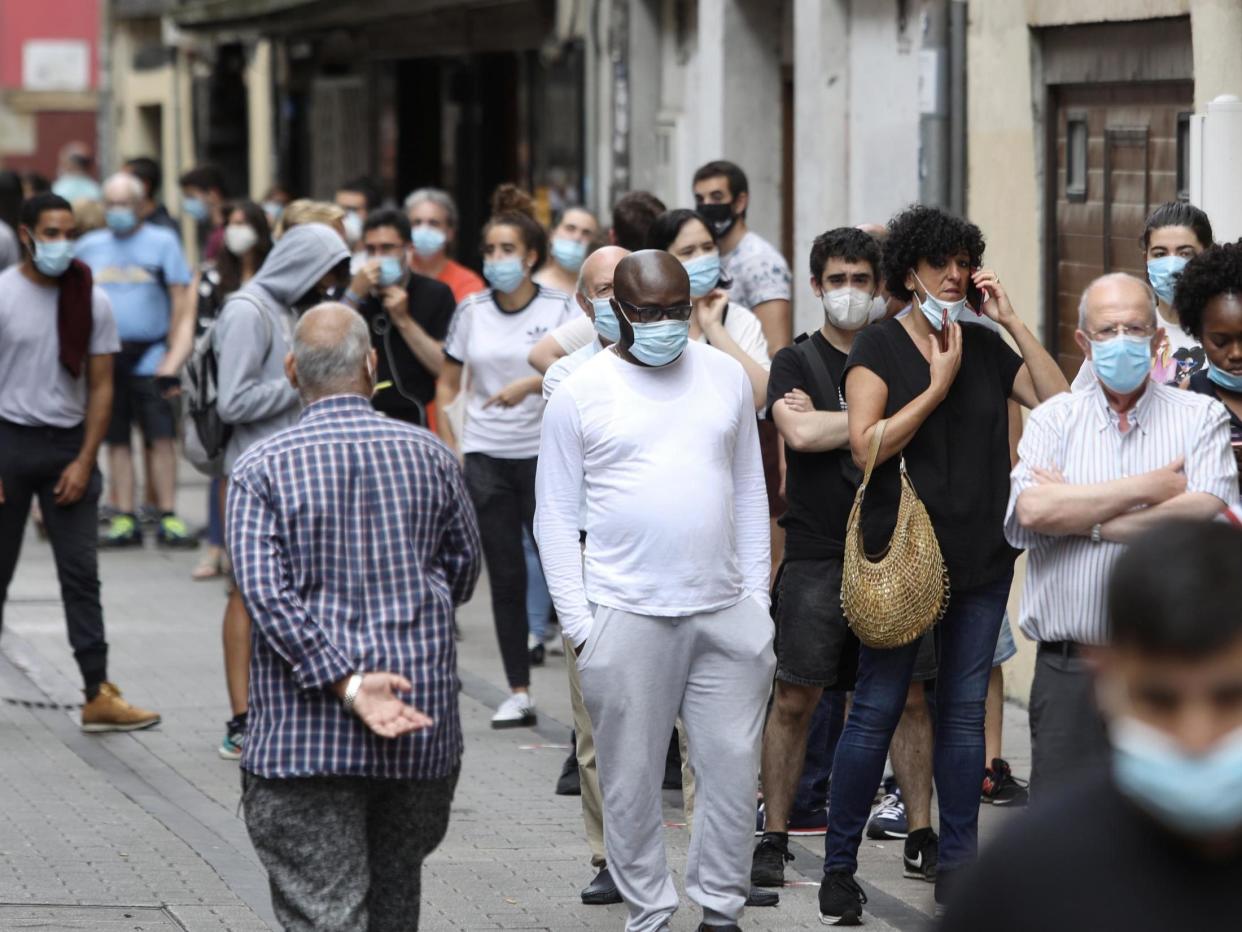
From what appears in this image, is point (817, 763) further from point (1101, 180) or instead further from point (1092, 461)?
point (1101, 180)

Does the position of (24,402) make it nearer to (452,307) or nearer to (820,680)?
(452,307)

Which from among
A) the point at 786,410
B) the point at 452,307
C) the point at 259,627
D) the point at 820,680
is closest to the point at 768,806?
the point at 820,680

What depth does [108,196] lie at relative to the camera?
1444 centimetres

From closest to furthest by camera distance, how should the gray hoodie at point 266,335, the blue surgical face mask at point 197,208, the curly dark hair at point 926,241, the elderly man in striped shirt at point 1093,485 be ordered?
the elderly man in striped shirt at point 1093,485, the curly dark hair at point 926,241, the gray hoodie at point 266,335, the blue surgical face mask at point 197,208

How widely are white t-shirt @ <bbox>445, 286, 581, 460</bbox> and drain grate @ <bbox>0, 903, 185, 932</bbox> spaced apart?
10.8 feet

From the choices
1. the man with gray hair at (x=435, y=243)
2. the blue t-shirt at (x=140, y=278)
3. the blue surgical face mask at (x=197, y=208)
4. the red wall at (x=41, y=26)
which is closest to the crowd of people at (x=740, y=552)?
the man with gray hair at (x=435, y=243)

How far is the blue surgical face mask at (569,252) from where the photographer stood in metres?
10.8

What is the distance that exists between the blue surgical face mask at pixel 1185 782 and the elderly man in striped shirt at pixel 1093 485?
286 centimetres

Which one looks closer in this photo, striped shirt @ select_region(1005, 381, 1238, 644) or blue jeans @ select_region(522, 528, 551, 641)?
striped shirt @ select_region(1005, 381, 1238, 644)

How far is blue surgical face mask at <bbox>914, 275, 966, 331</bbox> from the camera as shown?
609 centimetres

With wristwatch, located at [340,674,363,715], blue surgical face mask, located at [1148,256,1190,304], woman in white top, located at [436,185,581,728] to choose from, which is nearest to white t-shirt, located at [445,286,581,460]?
woman in white top, located at [436,185,581,728]

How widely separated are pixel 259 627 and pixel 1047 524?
1735mm

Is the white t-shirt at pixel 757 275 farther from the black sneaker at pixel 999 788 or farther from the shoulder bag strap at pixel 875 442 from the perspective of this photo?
the shoulder bag strap at pixel 875 442

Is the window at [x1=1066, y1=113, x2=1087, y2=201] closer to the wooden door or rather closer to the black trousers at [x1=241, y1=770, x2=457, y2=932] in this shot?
the wooden door
